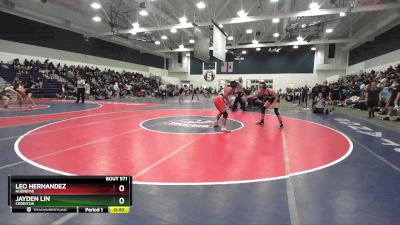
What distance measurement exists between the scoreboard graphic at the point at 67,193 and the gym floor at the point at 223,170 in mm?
430

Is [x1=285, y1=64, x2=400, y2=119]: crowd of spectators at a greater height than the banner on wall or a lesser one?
lesser

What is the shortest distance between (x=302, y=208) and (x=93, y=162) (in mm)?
2978

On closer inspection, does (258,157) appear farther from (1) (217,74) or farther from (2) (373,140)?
(1) (217,74)

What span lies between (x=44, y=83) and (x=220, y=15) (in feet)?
51.5

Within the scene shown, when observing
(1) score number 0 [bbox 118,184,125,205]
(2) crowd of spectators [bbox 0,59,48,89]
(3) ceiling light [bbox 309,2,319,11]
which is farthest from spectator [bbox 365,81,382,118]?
(2) crowd of spectators [bbox 0,59,48,89]

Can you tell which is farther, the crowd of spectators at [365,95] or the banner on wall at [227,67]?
the banner on wall at [227,67]

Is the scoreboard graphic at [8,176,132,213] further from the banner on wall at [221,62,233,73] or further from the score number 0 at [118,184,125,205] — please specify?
the banner on wall at [221,62,233,73]

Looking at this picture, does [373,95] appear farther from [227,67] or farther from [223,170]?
[227,67]

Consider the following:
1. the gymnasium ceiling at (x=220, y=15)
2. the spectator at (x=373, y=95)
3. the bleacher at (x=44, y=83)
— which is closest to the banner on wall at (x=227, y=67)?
the gymnasium ceiling at (x=220, y=15)

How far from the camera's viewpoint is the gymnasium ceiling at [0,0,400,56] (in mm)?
17891

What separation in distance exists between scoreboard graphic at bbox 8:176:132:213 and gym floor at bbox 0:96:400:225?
430 mm

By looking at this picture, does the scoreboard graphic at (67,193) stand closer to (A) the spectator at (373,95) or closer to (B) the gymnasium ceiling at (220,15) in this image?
(A) the spectator at (373,95)

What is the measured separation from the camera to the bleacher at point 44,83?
61.2ft

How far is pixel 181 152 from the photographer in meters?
4.65
